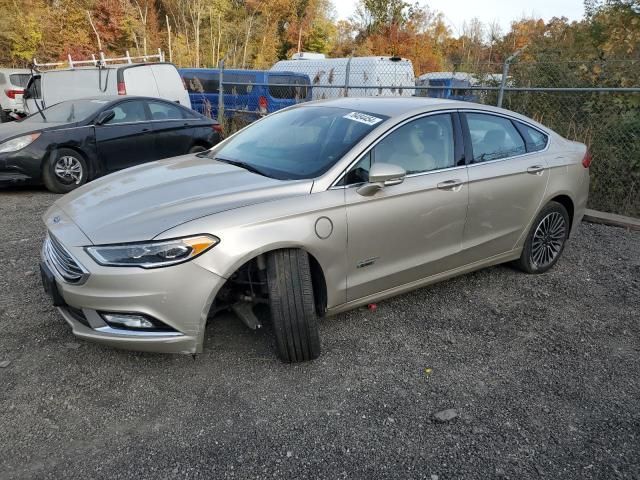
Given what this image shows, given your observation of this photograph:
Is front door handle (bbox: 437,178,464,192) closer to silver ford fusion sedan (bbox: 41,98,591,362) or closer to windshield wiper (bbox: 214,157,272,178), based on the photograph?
silver ford fusion sedan (bbox: 41,98,591,362)

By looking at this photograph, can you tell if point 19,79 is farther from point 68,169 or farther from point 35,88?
point 68,169

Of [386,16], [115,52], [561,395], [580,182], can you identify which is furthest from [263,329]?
[386,16]

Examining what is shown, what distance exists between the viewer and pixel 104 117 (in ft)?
23.9

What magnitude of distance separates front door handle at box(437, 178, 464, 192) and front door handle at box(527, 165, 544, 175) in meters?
0.85

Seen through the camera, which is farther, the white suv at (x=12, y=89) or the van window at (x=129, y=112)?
the white suv at (x=12, y=89)

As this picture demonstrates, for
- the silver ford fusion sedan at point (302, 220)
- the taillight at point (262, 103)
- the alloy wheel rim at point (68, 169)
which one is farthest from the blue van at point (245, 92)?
the silver ford fusion sedan at point (302, 220)

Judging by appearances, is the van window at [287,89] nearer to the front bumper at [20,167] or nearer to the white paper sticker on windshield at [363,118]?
the front bumper at [20,167]

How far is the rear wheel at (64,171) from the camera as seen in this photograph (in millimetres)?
6883

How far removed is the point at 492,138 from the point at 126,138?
18.6 ft

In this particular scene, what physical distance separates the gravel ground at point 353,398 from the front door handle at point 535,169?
1.10 m

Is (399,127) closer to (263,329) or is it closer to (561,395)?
(263,329)

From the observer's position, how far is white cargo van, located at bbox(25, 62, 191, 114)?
9.28 meters

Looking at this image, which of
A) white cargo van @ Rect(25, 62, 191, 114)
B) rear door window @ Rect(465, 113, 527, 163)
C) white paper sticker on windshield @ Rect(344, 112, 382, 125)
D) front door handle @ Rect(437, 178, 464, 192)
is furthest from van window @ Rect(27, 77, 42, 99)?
front door handle @ Rect(437, 178, 464, 192)

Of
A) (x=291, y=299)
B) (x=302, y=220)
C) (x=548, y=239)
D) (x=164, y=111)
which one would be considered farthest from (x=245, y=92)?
(x=291, y=299)
